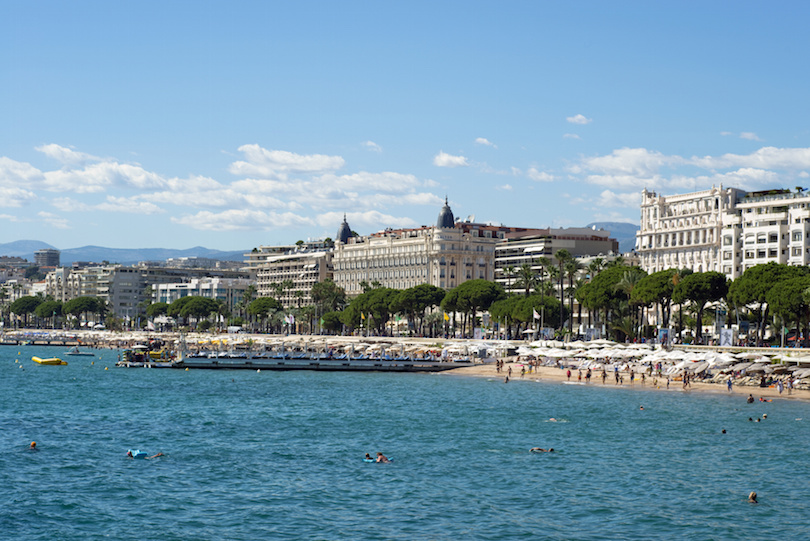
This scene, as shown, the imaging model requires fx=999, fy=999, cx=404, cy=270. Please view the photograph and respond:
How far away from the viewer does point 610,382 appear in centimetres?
9025

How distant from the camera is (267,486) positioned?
38.4 metres

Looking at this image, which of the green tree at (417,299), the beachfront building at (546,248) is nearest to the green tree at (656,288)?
the green tree at (417,299)

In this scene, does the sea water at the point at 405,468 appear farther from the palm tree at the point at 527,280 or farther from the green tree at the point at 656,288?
the palm tree at the point at 527,280

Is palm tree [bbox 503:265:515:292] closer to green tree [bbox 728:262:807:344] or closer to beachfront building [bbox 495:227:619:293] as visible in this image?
beachfront building [bbox 495:227:619:293]

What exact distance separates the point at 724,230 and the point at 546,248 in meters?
50.2

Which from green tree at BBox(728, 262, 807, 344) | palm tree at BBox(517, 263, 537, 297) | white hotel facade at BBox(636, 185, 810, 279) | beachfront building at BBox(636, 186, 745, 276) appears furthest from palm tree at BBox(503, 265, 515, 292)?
green tree at BBox(728, 262, 807, 344)

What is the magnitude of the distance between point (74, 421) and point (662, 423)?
34.7 meters

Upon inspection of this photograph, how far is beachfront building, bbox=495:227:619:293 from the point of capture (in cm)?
18488

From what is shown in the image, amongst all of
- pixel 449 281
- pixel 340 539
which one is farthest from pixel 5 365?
pixel 340 539

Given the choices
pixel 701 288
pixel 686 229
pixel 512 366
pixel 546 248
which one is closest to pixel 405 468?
pixel 512 366

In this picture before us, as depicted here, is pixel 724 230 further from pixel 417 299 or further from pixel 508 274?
pixel 508 274

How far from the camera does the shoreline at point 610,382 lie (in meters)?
75.4

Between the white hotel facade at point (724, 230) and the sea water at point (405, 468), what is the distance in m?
61.0

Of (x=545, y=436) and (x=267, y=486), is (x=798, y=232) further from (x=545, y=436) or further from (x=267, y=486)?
(x=267, y=486)
